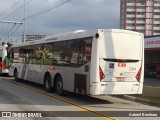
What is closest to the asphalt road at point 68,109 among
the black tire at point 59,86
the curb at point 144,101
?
the curb at point 144,101

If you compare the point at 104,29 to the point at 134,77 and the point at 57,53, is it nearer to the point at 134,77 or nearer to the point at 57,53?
the point at 134,77

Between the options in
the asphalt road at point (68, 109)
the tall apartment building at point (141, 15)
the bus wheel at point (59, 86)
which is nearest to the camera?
the asphalt road at point (68, 109)

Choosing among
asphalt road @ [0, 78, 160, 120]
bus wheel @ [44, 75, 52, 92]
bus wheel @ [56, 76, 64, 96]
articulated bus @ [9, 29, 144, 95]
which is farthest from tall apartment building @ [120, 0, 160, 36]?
asphalt road @ [0, 78, 160, 120]

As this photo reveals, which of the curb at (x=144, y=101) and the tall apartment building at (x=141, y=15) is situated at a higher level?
the tall apartment building at (x=141, y=15)

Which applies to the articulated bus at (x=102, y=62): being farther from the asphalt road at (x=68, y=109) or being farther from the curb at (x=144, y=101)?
the asphalt road at (x=68, y=109)

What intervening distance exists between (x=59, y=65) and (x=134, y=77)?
13.6 feet

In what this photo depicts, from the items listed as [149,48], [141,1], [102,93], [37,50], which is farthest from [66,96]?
[141,1]

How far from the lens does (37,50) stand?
891 inches

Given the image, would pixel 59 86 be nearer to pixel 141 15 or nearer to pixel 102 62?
pixel 102 62

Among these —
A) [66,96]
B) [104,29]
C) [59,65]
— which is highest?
[104,29]

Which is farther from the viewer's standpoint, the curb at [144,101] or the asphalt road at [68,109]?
the curb at [144,101]

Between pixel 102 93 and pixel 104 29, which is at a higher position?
pixel 104 29

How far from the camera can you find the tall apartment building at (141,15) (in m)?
51.7

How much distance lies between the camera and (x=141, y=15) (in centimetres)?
5700
